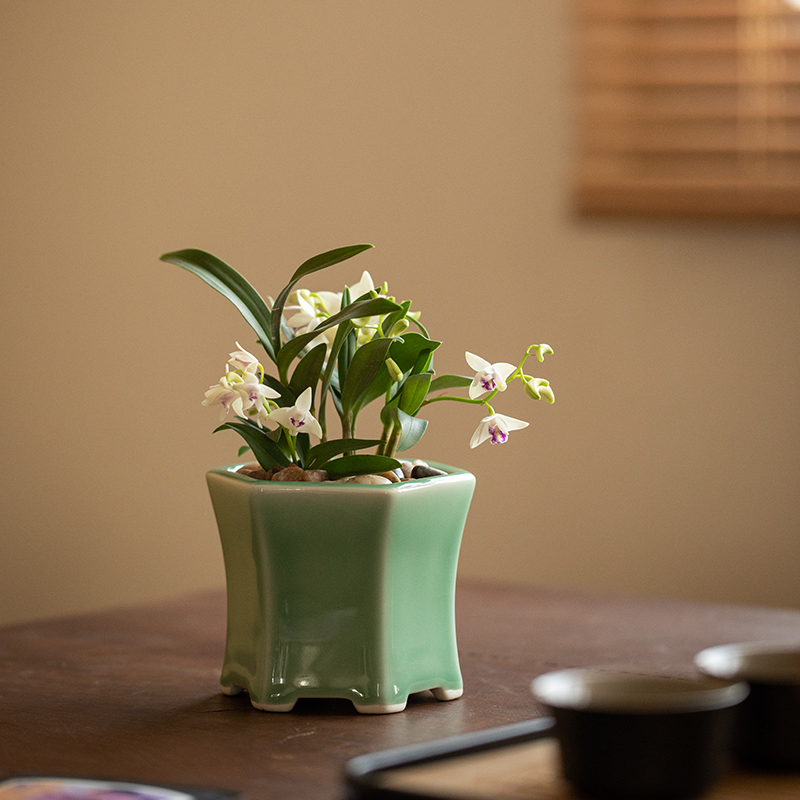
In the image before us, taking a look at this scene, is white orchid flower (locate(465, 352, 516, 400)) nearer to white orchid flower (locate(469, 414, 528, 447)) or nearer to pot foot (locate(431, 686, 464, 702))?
white orchid flower (locate(469, 414, 528, 447))

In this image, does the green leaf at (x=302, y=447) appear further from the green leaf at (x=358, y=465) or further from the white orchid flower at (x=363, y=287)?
the white orchid flower at (x=363, y=287)

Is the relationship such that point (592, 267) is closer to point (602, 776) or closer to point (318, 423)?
point (318, 423)

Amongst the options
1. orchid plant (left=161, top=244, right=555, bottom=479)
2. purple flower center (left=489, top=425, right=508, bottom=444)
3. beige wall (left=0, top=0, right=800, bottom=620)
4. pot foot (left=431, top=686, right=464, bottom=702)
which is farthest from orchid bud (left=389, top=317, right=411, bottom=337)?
beige wall (left=0, top=0, right=800, bottom=620)

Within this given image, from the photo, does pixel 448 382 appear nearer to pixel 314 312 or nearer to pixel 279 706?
pixel 314 312

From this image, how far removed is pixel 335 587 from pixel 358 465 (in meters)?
0.09

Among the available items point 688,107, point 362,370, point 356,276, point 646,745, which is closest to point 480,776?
point 646,745

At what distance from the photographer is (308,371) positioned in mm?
812

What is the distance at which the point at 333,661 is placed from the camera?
2.52 feet

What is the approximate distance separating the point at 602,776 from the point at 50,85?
72.6 inches

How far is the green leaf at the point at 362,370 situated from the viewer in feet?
2.62

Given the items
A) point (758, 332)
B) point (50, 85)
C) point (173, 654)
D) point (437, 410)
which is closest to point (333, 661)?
point (173, 654)

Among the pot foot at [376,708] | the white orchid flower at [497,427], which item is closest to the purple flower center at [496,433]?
the white orchid flower at [497,427]

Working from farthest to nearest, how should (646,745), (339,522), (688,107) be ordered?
(688,107) < (339,522) < (646,745)

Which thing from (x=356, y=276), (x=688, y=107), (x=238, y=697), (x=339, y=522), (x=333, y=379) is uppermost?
(x=688, y=107)
